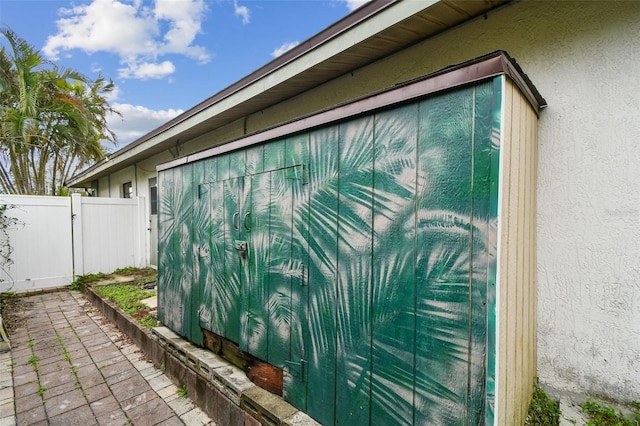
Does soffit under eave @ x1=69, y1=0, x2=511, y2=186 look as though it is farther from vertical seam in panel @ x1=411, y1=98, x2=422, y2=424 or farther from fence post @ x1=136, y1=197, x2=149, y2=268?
fence post @ x1=136, y1=197, x2=149, y2=268

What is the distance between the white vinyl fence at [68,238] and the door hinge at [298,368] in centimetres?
699

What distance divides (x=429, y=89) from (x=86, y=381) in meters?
3.93

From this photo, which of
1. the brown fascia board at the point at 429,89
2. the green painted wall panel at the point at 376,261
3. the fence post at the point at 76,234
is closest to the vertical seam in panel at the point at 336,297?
the green painted wall panel at the point at 376,261

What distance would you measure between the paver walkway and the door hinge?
1.05 m

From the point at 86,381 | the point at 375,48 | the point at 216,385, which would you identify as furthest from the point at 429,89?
the point at 86,381

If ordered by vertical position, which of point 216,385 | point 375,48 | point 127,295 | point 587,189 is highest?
point 375,48

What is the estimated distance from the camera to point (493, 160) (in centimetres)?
106

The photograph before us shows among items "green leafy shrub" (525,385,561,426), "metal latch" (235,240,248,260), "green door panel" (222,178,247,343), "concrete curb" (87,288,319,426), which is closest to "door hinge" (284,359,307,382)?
"concrete curb" (87,288,319,426)

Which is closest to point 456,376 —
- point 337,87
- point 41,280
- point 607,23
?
point 607,23

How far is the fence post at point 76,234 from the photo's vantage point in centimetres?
646

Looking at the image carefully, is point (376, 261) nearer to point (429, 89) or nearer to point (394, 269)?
point (394, 269)

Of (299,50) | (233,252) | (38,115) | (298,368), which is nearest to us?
(298,368)

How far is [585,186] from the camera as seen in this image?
65.7 inches

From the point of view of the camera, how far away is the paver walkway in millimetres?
2373
